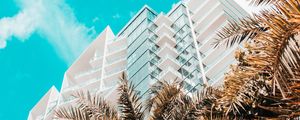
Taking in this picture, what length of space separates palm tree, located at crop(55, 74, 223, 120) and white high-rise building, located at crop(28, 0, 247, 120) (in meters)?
38.4

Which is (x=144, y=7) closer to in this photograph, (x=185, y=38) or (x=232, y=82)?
(x=185, y=38)

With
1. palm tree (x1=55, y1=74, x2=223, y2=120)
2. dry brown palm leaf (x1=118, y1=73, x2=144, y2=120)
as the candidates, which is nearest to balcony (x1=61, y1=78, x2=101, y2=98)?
palm tree (x1=55, y1=74, x2=223, y2=120)

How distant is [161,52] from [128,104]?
47569 millimetres

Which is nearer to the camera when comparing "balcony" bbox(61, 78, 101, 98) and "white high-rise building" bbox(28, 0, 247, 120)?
"white high-rise building" bbox(28, 0, 247, 120)

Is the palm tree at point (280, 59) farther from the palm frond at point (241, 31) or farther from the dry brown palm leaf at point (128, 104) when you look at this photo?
the dry brown palm leaf at point (128, 104)

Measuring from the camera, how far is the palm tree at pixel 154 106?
12812 mm

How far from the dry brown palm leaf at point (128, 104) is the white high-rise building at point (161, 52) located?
126 ft

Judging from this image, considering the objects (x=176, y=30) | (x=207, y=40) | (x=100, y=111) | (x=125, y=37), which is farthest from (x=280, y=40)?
Result: (x=125, y=37)

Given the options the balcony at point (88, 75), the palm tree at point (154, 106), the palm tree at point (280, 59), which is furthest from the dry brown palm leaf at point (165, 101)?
the balcony at point (88, 75)

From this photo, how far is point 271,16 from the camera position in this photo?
23.3ft

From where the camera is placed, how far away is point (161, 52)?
6084 cm

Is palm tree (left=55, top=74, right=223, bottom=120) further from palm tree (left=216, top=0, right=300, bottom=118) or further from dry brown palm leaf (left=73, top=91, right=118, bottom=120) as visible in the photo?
palm tree (left=216, top=0, right=300, bottom=118)

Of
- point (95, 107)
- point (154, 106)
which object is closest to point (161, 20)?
point (95, 107)

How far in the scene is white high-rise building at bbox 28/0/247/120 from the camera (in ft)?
185
